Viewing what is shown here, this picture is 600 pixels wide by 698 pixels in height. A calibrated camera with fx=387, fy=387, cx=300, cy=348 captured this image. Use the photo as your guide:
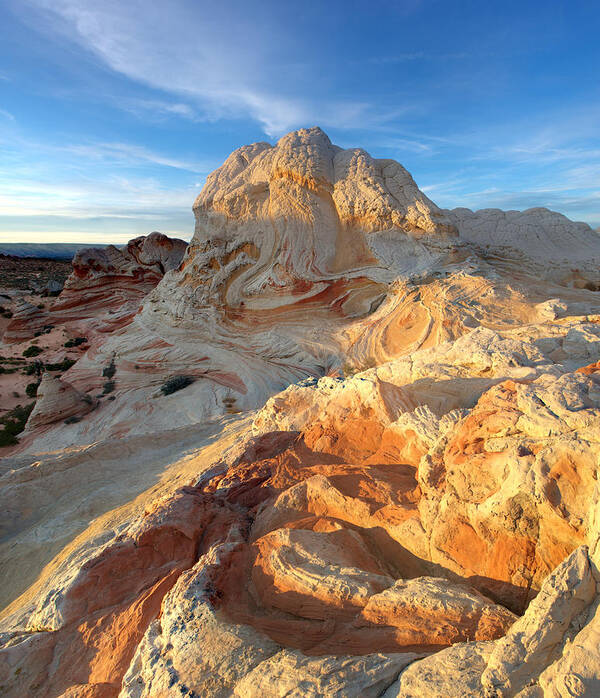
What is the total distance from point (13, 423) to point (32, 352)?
684 centimetres

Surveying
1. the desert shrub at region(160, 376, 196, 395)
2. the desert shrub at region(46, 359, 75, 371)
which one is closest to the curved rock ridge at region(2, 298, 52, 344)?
the desert shrub at region(46, 359, 75, 371)

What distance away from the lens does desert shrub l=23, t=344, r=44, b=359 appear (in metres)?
16.8

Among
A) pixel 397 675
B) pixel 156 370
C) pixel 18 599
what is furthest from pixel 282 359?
pixel 397 675

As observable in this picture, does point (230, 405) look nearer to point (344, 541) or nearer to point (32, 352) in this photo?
point (344, 541)

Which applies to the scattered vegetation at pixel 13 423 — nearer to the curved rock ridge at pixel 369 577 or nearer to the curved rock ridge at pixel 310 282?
the curved rock ridge at pixel 310 282

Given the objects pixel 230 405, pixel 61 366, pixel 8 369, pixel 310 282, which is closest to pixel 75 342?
pixel 61 366

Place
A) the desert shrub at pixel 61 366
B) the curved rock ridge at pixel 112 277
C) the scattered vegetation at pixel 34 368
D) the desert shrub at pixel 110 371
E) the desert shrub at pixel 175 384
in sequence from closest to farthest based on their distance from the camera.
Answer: the desert shrub at pixel 175 384
the desert shrub at pixel 110 371
the scattered vegetation at pixel 34 368
the desert shrub at pixel 61 366
the curved rock ridge at pixel 112 277

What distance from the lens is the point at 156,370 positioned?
12.6m

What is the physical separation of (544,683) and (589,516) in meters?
0.83

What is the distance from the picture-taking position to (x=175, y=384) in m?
11.4

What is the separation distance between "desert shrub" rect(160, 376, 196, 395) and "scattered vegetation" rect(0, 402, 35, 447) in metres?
3.83

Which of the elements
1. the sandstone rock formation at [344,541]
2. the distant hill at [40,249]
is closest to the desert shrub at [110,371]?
the sandstone rock formation at [344,541]

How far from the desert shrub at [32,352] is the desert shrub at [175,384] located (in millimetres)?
8972

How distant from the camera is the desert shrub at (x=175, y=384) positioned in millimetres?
11262
